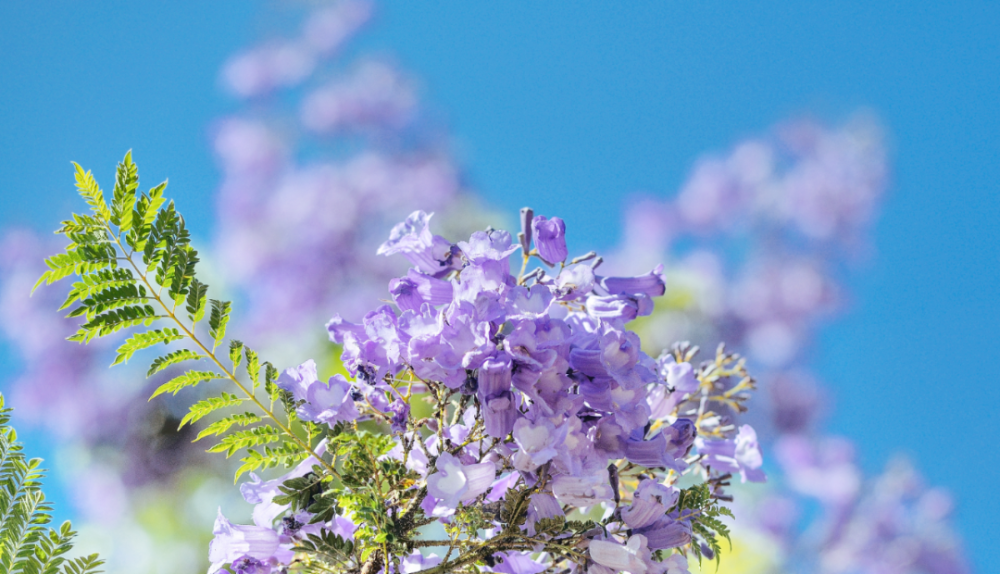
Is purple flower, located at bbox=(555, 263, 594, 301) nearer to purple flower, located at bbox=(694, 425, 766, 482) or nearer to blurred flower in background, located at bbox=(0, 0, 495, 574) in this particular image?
purple flower, located at bbox=(694, 425, 766, 482)

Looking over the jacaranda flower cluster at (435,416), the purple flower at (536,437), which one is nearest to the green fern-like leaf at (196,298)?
the jacaranda flower cluster at (435,416)

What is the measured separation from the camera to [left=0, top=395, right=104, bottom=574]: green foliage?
54 centimetres

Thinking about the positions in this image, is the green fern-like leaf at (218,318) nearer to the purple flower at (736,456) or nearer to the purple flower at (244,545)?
the purple flower at (244,545)

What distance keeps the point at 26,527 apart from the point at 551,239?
478 millimetres

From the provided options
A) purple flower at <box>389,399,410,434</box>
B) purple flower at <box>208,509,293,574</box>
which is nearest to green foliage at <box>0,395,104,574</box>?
purple flower at <box>208,509,293,574</box>

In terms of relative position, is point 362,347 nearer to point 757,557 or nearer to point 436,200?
point 757,557

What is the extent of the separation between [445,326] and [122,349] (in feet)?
0.78

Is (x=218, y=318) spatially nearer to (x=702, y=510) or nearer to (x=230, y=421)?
(x=230, y=421)

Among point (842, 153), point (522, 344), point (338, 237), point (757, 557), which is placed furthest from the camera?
point (842, 153)

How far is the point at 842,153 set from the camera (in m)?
5.07

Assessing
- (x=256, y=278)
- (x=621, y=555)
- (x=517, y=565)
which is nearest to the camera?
(x=621, y=555)

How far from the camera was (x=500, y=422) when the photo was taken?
1.74 feet

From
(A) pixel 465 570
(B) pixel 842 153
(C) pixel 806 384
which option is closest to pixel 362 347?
(A) pixel 465 570

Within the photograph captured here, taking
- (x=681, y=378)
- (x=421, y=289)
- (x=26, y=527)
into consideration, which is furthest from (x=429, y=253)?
(x=26, y=527)
